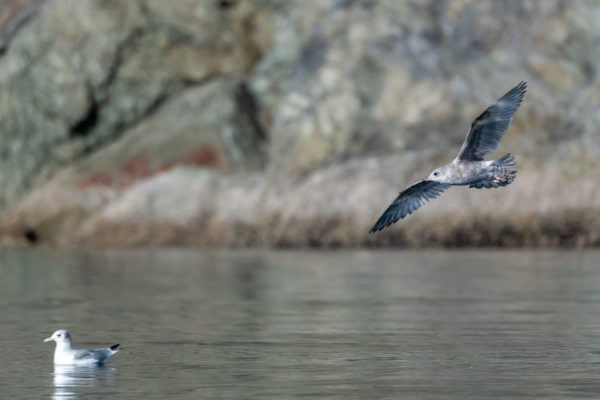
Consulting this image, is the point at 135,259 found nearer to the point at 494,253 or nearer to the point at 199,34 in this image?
the point at 494,253

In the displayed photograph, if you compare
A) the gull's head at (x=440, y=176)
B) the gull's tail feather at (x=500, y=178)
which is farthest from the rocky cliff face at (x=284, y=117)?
the gull's tail feather at (x=500, y=178)

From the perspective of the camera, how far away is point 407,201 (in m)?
18.5

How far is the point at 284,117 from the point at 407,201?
26.1 metres

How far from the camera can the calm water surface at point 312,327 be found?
12.8 metres

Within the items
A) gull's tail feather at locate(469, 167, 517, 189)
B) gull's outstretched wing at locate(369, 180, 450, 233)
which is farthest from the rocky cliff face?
gull's tail feather at locate(469, 167, 517, 189)

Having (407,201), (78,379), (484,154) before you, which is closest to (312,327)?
(407,201)

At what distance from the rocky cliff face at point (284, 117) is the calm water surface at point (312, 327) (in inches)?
207

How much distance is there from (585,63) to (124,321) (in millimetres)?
26072

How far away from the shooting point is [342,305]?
21688 millimetres

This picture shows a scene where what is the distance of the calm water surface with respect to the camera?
12750mm

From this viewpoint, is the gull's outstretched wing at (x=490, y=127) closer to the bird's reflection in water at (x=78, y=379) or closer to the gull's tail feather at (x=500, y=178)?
the gull's tail feather at (x=500, y=178)

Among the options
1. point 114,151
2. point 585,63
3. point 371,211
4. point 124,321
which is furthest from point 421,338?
point 114,151

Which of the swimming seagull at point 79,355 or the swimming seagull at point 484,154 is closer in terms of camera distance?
the swimming seagull at point 79,355

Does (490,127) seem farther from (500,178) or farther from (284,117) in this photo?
(284,117)
